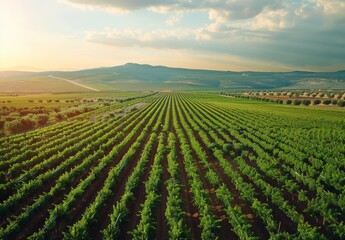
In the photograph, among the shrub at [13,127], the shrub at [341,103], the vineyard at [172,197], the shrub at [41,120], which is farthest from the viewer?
the shrub at [341,103]

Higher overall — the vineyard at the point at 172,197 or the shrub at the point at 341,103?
the shrub at the point at 341,103

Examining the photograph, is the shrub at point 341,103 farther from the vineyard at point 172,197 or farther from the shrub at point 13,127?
the shrub at point 13,127

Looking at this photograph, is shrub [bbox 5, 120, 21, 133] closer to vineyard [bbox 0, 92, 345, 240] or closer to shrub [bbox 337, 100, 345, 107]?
vineyard [bbox 0, 92, 345, 240]

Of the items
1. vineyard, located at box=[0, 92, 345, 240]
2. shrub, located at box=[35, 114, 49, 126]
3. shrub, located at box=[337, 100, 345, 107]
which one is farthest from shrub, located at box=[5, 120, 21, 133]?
shrub, located at box=[337, 100, 345, 107]

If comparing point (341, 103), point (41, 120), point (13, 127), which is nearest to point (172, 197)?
point (13, 127)

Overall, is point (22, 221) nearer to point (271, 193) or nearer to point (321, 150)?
point (271, 193)

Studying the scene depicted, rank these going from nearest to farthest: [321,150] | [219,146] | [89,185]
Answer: [89,185]
[321,150]
[219,146]

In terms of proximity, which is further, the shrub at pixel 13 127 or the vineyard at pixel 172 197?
the shrub at pixel 13 127

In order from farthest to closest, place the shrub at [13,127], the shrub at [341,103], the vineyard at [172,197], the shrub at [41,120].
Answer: the shrub at [341,103] < the shrub at [41,120] < the shrub at [13,127] < the vineyard at [172,197]

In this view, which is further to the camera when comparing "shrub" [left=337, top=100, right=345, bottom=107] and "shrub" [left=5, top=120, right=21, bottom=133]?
"shrub" [left=337, top=100, right=345, bottom=107]

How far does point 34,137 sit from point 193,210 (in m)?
22.5

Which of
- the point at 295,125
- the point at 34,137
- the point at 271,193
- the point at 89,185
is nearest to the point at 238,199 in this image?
the point at 271,193

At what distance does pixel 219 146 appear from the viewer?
91.7 ft

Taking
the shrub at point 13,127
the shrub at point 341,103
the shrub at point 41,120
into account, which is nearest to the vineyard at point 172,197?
the shrub at point 13,127
